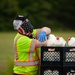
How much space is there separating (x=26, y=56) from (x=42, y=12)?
37.9 m

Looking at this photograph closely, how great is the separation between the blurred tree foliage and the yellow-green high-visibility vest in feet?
108

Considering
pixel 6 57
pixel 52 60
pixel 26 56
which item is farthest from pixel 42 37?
pixel 6 57

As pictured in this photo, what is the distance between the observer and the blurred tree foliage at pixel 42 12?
41.4 metres

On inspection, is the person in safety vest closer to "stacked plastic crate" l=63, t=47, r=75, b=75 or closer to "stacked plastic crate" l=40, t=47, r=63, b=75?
"stacked plastic crate" l=40, t=47, r=63, b=75

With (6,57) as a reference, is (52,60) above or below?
above

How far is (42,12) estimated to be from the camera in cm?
4438

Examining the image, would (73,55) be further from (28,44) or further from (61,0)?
(61,0)

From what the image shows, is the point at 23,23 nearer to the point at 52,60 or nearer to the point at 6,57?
the point at 52,60

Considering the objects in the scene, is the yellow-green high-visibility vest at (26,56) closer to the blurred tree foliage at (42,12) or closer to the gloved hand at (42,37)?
the gloved hand at (42,37)

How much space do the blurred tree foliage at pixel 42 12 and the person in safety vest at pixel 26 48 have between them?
108 ft

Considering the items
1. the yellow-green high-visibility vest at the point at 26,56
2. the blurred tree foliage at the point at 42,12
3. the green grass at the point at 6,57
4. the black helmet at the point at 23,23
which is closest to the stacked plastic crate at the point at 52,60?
the yellow-green high-visibility vest at the point at 26,56

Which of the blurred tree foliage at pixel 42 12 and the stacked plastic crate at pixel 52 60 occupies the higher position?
the blurred tree foliage at pixel 42 12

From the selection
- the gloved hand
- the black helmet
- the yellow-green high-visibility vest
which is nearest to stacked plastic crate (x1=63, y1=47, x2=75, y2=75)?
the gloved hand

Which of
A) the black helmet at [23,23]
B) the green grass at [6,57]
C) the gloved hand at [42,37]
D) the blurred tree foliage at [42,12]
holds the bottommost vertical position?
the green grass at [6,57]
